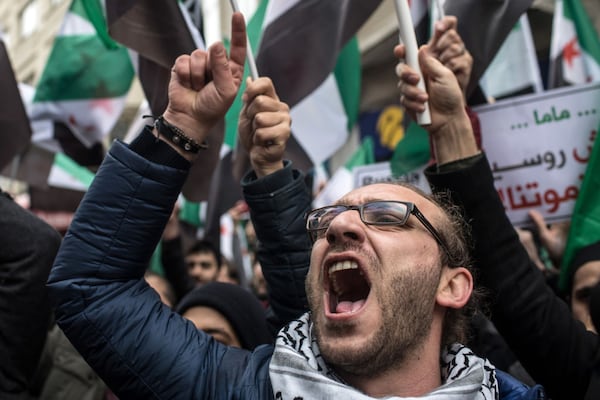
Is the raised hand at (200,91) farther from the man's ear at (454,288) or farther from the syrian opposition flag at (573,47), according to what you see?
the syrian opposition flag at (573,47)

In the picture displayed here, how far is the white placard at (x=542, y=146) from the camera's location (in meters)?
2.88

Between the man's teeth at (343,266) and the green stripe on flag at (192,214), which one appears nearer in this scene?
the man's teeth at (343,266)

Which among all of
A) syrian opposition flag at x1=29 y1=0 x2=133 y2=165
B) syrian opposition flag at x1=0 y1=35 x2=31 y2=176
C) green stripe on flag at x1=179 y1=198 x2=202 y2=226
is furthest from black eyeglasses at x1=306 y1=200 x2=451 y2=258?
green stripe on flag at x1=179 y1=198 x2=202 y2=226

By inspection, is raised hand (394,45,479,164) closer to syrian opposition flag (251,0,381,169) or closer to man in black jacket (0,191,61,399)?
syrian opposition flag (251,0,381,169)

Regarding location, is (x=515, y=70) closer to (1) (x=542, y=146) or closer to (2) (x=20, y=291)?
(1) (x=542, y=146)

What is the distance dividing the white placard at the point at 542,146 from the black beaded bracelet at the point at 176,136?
168 cm

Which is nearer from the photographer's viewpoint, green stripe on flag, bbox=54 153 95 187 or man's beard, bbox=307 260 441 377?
man's beard, bbox=307 260 441 377

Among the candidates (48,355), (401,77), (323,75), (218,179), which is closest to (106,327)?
(401,77)

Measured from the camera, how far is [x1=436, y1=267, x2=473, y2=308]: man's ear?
1.73 metres

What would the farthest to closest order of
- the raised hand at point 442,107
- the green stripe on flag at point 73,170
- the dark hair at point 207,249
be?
the green stripe on flag at point 73,170 < the dark hair at point 207,249 < the raised hand at point 442,107

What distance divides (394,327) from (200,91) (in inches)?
30.1

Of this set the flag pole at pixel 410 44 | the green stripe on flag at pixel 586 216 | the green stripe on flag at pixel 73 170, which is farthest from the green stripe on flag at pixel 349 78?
the green stripe on flag at pixel 73 170

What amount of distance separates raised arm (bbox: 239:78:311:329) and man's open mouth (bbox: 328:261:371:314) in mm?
205

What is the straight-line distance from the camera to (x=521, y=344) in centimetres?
191
